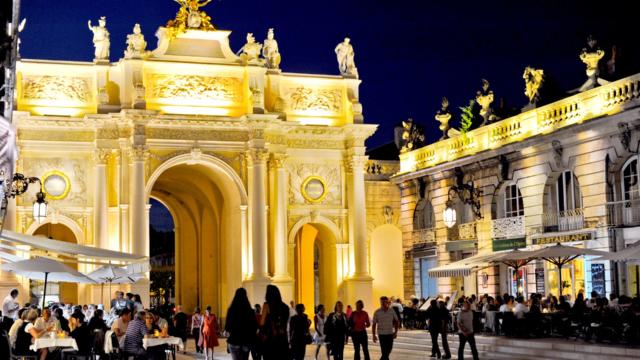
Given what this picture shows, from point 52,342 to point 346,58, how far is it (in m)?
23.4

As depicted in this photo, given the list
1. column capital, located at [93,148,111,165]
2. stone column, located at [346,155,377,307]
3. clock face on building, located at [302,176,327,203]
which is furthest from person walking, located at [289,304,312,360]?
clock face on building, located at [302,176,327,203]

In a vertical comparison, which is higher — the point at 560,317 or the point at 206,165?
the point at 206,165

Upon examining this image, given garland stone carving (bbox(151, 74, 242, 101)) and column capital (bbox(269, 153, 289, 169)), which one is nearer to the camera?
garland stone carving (bbox(151, 74, 242, 101))

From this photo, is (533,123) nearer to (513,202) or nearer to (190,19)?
(513,202)

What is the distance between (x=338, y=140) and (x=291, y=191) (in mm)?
2626

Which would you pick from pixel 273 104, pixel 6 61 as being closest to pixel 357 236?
pixel 273 104

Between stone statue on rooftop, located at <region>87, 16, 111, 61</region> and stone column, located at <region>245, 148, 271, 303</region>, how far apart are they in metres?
6.22

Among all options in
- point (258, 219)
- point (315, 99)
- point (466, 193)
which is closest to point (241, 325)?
point (258, 219)

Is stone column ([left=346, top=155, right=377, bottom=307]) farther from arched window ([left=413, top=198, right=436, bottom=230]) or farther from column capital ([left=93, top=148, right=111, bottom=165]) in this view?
column capital ([left=93, top=148, right=111, bottom=165])

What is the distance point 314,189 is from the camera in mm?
38719

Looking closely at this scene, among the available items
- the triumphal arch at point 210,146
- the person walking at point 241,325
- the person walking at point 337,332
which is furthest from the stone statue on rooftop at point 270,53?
the person walking at point 241,325

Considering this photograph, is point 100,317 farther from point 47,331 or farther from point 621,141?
point 621,141

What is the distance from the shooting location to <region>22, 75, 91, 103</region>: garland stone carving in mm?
35438

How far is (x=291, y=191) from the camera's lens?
38344 millimetres
